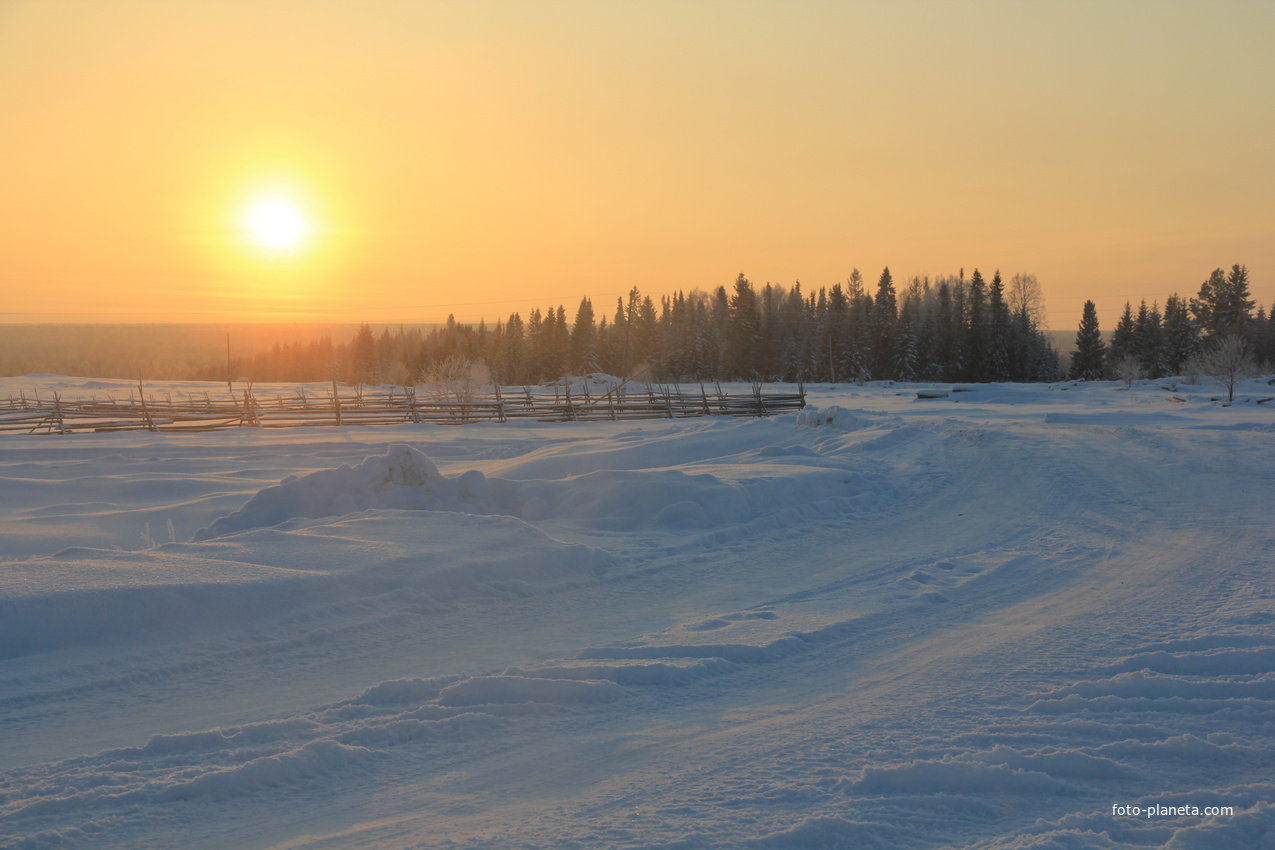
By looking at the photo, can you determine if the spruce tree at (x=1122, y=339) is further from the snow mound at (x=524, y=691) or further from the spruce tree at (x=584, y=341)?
the snow mound at (x=524, y=691)

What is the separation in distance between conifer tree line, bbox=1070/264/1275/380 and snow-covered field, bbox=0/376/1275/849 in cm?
5264

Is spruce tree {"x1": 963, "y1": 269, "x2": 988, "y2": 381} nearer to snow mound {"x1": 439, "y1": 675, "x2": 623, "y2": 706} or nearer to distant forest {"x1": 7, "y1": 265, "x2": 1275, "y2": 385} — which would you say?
distant forest {"x1": 7, "y1": 265, "x2": 1275, "y2": 385}

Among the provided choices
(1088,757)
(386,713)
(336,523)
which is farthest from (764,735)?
(336,523)

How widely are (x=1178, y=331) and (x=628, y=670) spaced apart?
6269 centimetres

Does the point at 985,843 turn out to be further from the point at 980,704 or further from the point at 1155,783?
the point at 980,704

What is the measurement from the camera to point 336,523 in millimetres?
7195

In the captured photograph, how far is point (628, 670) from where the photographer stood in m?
4.37

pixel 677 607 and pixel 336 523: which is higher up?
pixel 336 523

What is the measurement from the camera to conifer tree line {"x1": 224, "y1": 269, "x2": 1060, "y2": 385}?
5959 cm

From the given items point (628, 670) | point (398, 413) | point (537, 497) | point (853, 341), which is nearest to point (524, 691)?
point (628, 670)

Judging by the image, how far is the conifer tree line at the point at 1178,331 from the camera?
170 ft

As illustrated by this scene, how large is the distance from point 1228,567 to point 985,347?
2287 inches

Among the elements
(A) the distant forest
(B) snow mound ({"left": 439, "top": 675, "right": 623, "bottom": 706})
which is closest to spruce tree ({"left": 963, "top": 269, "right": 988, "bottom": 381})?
(A) the distant forest

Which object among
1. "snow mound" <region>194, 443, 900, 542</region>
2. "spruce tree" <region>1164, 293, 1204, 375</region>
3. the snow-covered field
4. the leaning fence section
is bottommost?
the snow-covered field
